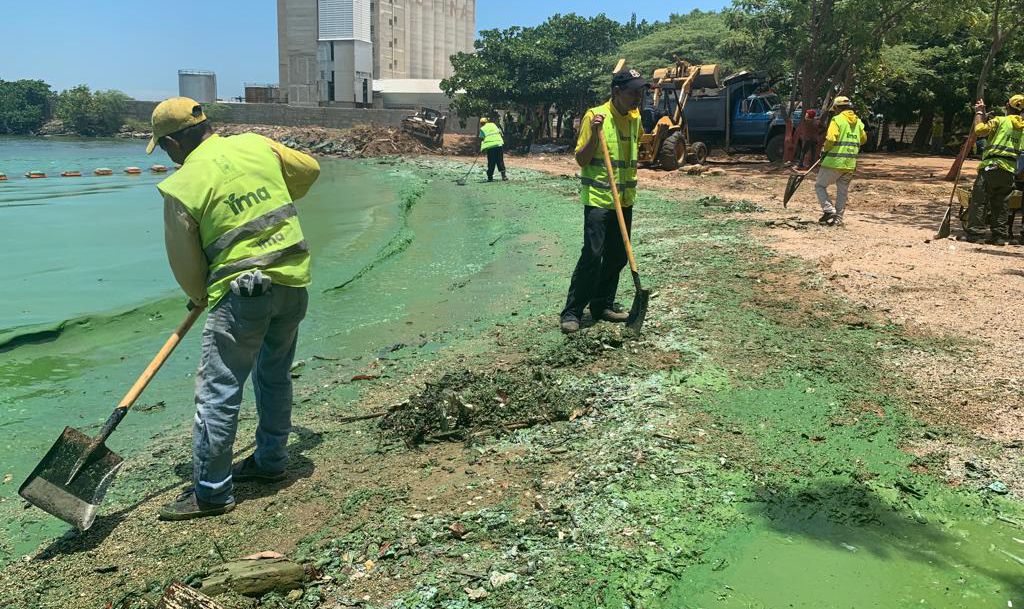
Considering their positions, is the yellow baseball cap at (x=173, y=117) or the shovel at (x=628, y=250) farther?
the shovel at (x=628, y=250)

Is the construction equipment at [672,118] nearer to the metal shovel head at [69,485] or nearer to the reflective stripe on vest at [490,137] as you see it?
the reflective stripe on vest at [490,137]

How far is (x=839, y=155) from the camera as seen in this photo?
32.4 feet

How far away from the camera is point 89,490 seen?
3232 mm

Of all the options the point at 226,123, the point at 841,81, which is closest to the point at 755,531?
the point at 841,81

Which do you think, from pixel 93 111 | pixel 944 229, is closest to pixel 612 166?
pixel 944 229

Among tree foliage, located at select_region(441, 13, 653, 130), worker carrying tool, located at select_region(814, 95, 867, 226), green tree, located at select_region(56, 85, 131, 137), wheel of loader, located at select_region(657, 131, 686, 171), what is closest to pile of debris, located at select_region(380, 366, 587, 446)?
worker carrying tool, located at select_region(814, 95, 867, 226)

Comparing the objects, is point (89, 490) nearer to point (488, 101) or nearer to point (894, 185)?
point (894, 185)

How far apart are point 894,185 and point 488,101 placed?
20885 millimetres

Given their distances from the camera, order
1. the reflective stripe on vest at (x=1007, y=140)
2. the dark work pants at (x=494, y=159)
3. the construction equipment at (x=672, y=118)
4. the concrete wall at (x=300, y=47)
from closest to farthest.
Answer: the reflective stripe on vest at (x=1007, y=140)
the dark work pants at (x=494, y=159)
the construction equipment at (x=672, y=118)
the concrete wall at (x=300, y=47)

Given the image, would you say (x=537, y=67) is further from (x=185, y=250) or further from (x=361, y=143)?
(x=185, y=250)

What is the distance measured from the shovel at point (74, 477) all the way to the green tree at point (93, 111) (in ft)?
221

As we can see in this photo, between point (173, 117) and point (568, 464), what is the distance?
7.58 ft

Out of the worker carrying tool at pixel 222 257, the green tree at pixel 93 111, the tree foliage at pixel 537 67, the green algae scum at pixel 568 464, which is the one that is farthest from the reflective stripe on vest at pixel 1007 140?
the green tree at pixel 93 111

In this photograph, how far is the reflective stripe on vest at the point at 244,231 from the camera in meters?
3.17
